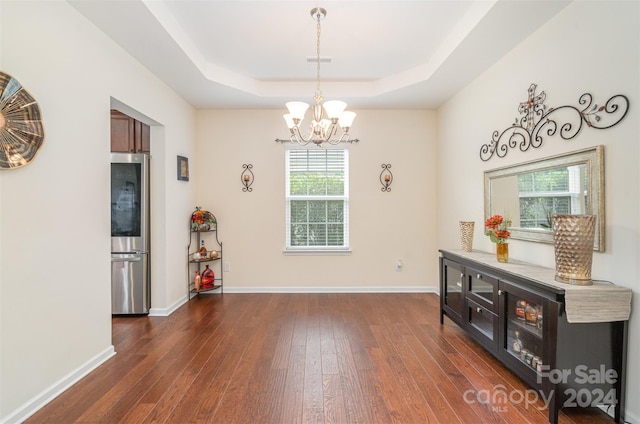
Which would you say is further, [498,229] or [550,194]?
[498,229]

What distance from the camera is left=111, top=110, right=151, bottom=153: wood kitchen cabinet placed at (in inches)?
142

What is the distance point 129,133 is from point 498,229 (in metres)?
4.13

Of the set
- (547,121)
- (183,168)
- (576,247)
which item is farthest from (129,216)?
(547,121)

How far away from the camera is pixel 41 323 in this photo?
195 centimetres

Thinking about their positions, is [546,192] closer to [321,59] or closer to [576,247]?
[576,247]

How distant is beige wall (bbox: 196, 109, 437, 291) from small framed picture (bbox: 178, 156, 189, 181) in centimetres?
44

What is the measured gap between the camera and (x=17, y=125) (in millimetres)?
1787

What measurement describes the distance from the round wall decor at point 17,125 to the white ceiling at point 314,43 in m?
0.87

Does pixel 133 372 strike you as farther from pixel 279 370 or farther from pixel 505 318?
pixel 505 318

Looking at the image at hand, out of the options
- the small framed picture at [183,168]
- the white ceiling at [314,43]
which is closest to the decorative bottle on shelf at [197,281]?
the small framed picture at [183,168]

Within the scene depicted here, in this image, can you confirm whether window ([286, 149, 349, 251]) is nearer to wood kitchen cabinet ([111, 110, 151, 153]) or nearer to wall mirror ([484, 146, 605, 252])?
wood kitchen cabinet ([111, 110, 151, 153])

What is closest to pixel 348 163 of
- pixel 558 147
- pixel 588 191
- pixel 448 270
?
pixel 448 270

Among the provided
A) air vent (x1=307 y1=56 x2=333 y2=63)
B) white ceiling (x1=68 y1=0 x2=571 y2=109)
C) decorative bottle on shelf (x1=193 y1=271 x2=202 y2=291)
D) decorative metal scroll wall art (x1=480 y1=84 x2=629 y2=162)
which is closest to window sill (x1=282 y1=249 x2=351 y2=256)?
decorative bottle on shelf (x1=193 y1=271 x2=202 y2=291)

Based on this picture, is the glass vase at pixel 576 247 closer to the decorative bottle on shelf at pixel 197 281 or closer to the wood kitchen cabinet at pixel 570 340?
the wood kitchen cabinet at pixel 570 340
